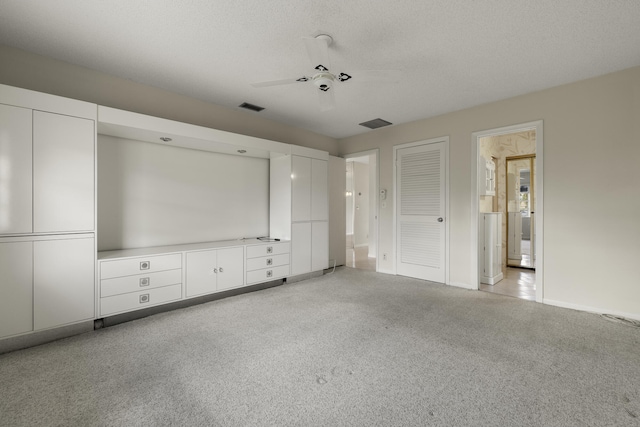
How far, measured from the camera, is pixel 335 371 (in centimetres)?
195

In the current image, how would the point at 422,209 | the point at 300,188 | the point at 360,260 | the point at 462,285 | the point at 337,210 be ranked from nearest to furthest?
the point at 462,285 → the point at 300,188 → the point at 422,209 → the point at 337,210 → the point at 360,260

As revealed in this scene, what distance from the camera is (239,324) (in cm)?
277

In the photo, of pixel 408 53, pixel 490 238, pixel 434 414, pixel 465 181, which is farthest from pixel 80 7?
pixel 490 238

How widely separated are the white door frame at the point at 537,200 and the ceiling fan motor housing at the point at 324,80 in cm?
265

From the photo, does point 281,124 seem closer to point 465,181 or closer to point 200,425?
point 465,181

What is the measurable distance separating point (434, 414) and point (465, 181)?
11.2 ft

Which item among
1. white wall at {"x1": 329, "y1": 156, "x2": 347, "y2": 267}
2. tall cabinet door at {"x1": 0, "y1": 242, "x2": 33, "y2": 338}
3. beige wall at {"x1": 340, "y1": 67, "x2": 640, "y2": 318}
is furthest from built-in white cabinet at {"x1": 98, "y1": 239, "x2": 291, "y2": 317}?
beige wall at {"x1": 340, "y1": 67, "x2": 640, "y2": 318}

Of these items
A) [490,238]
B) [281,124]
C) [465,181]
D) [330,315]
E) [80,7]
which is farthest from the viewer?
[281,124]

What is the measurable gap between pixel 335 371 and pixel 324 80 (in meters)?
2.42

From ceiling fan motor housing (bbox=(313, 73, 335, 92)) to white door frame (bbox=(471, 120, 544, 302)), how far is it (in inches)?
104

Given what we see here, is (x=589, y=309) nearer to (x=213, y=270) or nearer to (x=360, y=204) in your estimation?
(x=213, y=270)

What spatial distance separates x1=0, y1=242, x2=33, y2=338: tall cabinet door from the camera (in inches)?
86.3

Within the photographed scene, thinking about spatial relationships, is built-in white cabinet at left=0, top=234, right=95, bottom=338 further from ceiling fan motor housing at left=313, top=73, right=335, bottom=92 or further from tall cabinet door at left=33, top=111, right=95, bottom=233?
ceiling fan motor housing at left=313, top=73, right=335, bottom=92

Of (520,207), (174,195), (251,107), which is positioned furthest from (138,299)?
(520,207)
